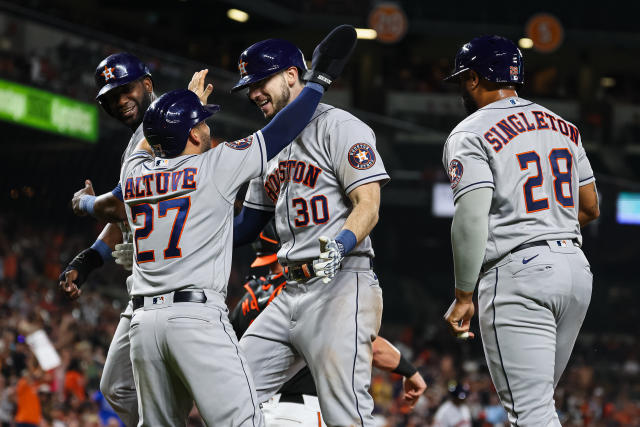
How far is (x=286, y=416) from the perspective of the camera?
15.0ft

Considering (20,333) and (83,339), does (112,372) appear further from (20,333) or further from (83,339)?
(83,339)

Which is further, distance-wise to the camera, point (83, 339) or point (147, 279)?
point (83, 339)

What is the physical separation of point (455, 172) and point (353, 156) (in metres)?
0.42

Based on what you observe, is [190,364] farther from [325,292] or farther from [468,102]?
[468,102]

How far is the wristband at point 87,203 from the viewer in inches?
173

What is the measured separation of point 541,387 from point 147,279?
5.28 ft

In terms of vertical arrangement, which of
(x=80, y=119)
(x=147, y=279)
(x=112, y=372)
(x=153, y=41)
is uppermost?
(x=153, y=41)

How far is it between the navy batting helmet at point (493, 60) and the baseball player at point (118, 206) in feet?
5.49

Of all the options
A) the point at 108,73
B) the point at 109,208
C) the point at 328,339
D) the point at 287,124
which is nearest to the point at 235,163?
the point at 287,124

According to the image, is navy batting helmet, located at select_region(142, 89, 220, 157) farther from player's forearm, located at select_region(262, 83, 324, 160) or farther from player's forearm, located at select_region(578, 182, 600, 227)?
player's forearm, located at select_region(578, 182, 600, 227)

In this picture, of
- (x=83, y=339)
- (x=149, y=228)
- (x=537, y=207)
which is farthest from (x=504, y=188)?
(x=83, y=339)

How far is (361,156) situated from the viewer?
11.9 feet

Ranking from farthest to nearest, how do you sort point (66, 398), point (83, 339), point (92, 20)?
point (92, 20) → point (83, 339) → point (66, 398)

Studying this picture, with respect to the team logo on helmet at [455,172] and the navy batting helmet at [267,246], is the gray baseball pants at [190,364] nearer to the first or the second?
the team logo on helmet at [455,172]
